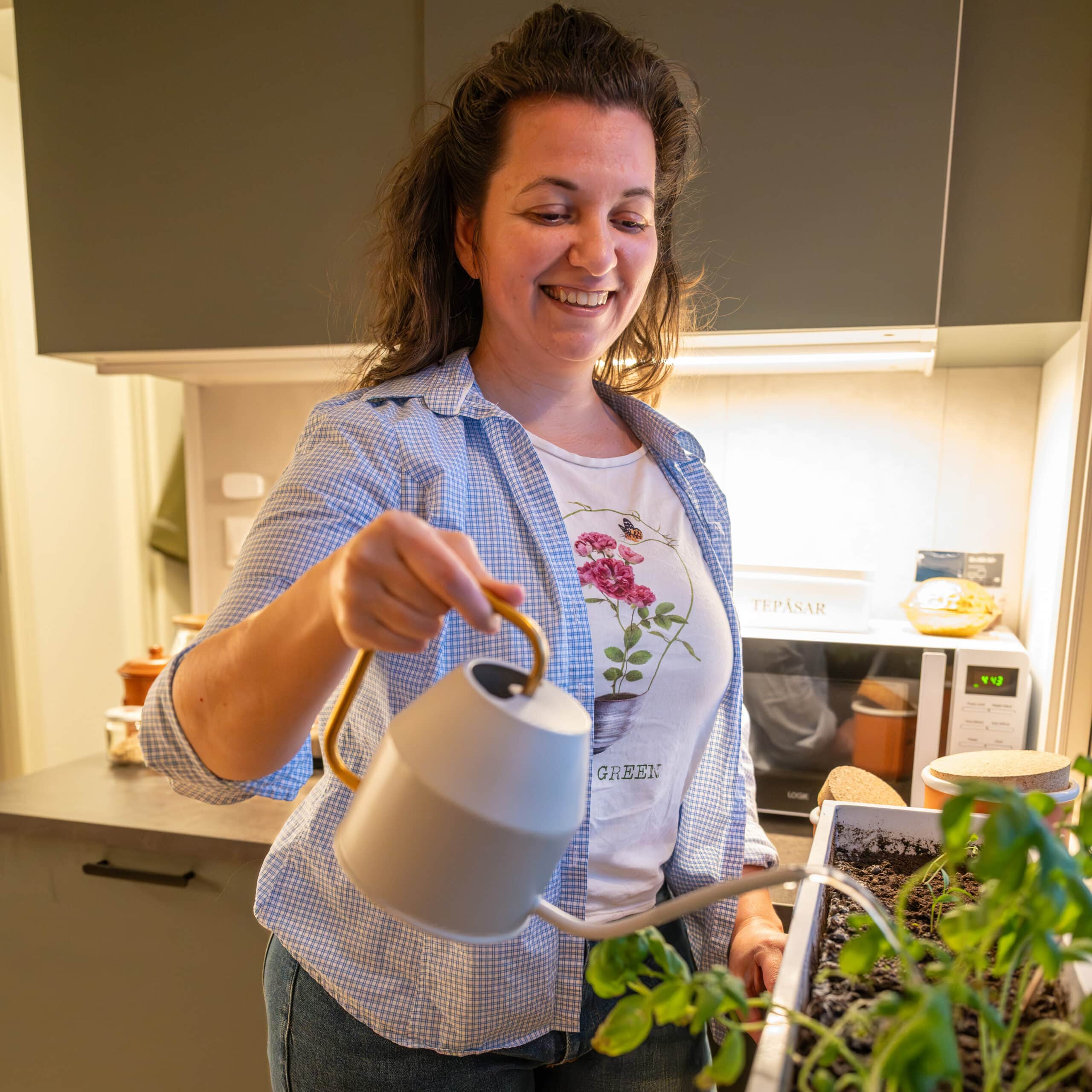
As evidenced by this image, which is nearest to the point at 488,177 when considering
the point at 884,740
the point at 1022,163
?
the point at 1022,163

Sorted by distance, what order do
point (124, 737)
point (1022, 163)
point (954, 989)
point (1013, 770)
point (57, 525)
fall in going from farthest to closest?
1. point (57, 525)
2. point (124, 737)
3. point (1022, 163)
4. point (1013, 770)
5. point (954, 989)

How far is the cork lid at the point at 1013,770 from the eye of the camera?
2.19ft

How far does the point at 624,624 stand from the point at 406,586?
0.37m

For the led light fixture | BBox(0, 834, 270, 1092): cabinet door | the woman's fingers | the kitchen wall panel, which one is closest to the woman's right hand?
the woman's fingers

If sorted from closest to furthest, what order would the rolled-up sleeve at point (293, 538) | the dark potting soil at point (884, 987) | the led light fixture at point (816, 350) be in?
1. the dark potting soil at point (884, 987)
2. the rolled-up sleeve at point (293, 538)
3. the led light fixture at point (816, 350)

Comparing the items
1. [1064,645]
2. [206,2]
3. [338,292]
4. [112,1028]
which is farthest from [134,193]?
[1064,645]

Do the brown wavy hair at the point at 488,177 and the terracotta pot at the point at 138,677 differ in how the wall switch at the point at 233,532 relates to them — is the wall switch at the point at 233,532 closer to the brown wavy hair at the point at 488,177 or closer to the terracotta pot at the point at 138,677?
the terracotta pot at the point at 138,677

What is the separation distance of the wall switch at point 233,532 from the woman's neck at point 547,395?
1.28m

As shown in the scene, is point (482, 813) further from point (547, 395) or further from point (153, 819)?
point (153, 819)

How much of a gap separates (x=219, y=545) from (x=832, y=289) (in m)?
1.44

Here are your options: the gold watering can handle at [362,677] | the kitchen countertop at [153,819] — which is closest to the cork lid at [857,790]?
the kitchen countertop at [153,819]

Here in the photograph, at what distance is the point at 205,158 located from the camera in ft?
4.70

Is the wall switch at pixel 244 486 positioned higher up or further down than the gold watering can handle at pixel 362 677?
further down

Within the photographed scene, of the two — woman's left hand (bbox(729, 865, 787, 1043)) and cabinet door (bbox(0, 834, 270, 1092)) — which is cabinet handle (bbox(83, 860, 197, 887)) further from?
woman's left hand (bbox(729, 865, 787, 1043))
